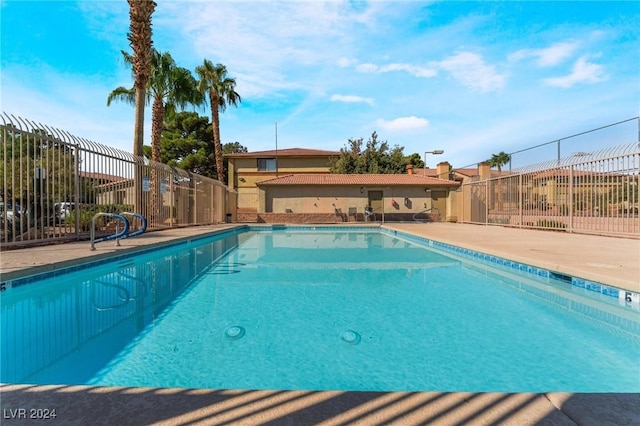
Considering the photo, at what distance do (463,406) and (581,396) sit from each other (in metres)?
0.69

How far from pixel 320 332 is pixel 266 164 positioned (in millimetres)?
31297

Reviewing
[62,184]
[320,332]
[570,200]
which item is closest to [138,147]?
[62,184]

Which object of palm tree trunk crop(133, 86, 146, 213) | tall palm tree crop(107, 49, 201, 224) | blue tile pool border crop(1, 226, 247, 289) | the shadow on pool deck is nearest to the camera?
the shadow on pool deck

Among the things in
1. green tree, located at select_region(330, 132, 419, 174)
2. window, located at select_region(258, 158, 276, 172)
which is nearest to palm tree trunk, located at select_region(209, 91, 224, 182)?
window, located at select_region(258, 158, 276, 172)

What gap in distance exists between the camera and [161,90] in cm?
1669

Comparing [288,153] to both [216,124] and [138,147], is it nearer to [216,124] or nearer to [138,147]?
[216,124]

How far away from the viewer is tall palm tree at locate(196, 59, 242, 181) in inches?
973

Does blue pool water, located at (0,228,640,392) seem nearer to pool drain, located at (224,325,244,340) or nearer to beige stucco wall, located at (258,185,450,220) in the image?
pool drain, located at (224,325,244,340)

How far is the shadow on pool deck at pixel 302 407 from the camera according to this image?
172 centimetres

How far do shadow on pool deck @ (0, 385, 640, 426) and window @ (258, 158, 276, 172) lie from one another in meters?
32.6

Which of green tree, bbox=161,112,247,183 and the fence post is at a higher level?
green tree, bbox=161,112,247,183

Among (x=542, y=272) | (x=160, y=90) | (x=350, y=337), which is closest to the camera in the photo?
(x=350, y=337)

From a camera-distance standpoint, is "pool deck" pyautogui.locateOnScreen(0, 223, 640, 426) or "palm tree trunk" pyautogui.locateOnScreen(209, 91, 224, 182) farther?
"palm tree trunk" pyautogui.locateOnScreen(209, 91, 224, 182)

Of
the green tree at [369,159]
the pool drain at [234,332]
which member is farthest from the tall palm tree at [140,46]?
Answer: the green tree at [369,159]
